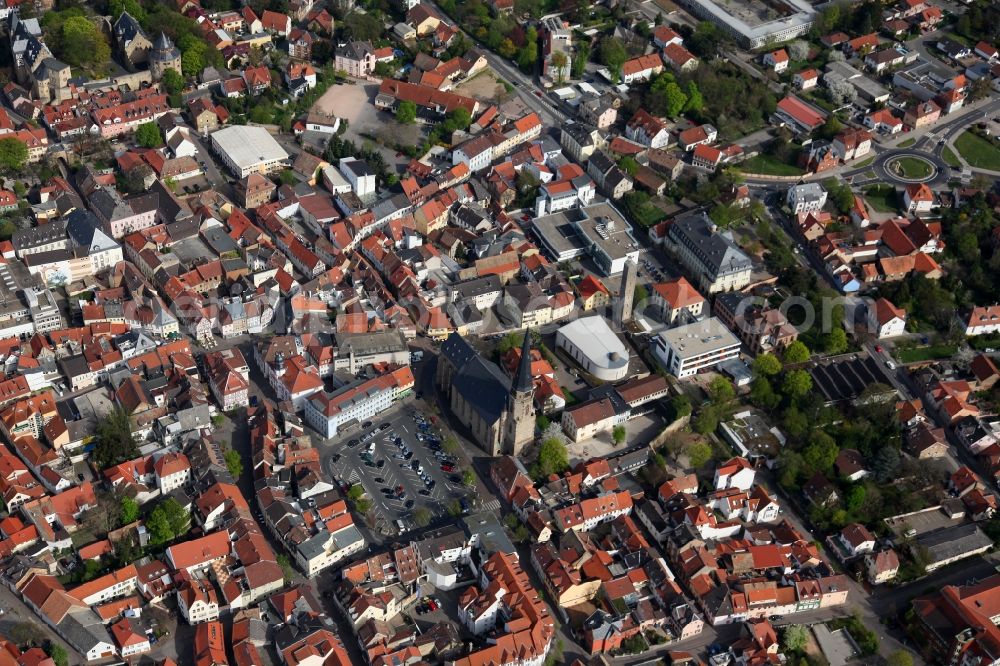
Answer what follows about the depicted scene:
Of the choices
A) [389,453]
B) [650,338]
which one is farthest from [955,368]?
[389,453]

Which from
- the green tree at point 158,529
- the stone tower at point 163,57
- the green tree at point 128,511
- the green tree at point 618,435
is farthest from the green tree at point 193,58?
the green tree at point 618,435

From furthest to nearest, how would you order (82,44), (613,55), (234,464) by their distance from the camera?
(613,55) < (82,44) < (234,464)

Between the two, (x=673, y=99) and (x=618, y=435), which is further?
(x=673, y=99)

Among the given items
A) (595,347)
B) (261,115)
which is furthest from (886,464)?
(261,115)

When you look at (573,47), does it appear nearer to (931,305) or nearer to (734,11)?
(734,11)

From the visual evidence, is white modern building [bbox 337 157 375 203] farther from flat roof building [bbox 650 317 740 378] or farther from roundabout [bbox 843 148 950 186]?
roundabout [bbox 843 148 950 186]

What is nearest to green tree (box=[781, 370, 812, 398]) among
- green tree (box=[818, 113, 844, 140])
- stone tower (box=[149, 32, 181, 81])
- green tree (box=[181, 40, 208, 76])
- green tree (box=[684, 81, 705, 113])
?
green tree (box=[818, 113, 844, 140])

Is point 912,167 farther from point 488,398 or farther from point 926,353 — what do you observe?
point 488,398
